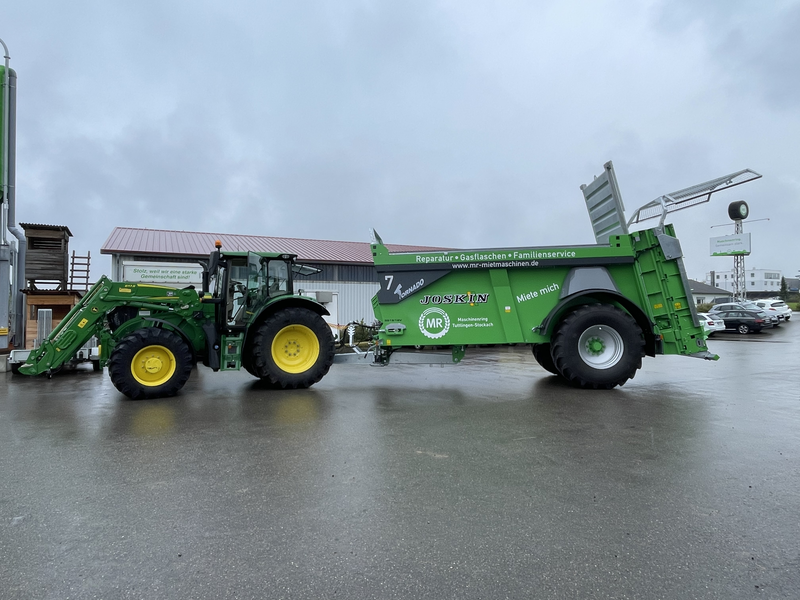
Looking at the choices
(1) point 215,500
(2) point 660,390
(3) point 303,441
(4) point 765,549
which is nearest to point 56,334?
(3) point 303,441

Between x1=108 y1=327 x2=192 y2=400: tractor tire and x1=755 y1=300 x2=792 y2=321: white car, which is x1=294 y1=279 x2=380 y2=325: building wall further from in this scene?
x1=755 y1=300 x2=792 y2=321: white car

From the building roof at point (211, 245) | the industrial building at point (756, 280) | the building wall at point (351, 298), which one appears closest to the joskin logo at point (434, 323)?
the building roof at point (211, 245)

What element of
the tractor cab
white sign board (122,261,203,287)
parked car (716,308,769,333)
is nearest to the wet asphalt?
the tractor cab

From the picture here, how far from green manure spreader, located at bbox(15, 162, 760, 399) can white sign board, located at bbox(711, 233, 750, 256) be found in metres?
46.9

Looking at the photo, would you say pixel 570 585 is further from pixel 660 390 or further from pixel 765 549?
pixel 660 390

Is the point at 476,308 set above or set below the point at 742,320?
above

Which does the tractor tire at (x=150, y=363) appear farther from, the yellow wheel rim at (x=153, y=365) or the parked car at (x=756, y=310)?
the parked car at (x=756, y=310)

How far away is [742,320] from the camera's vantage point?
2694 cm

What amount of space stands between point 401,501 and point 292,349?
18.9ft

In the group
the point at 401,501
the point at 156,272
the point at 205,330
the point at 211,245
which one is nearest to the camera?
the point at 401,501

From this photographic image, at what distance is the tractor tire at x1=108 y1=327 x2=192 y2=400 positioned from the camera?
24.5 ft

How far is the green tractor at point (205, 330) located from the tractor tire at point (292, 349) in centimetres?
2

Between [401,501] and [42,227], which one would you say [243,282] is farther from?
[42,227]

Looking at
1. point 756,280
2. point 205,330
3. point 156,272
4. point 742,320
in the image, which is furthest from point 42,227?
point 756,280
